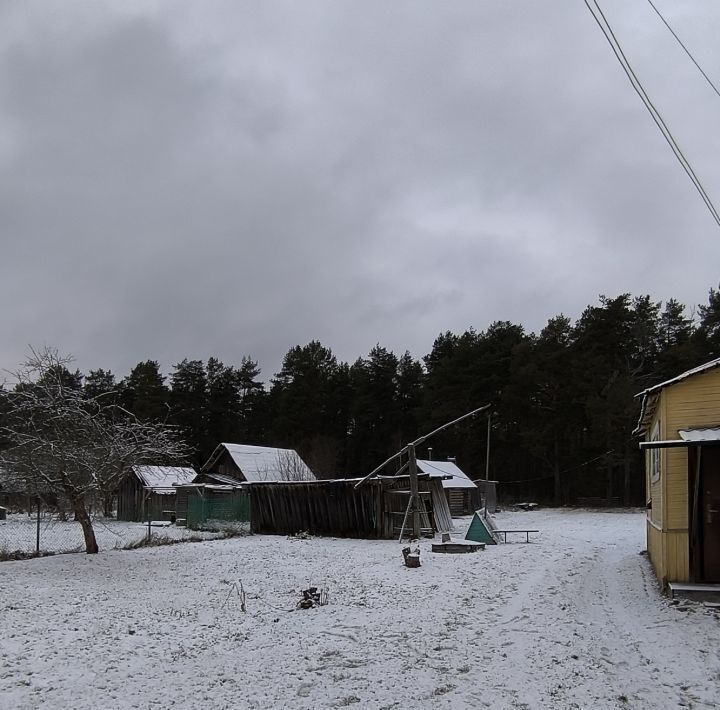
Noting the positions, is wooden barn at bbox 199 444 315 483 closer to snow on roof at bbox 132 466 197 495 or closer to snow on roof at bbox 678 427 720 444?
snow on roof at bbox 132 466 197 495

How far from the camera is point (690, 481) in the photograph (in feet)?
32.7

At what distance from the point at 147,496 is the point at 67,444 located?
20.8m

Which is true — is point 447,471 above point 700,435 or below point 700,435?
below

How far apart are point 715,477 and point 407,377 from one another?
49512mm

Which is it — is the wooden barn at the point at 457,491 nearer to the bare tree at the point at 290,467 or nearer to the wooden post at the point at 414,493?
the bare tree at the point at 290,467

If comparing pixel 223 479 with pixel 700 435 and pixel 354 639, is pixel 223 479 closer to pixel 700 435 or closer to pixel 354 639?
pixel 354 639

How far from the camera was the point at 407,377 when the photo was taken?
5941cm

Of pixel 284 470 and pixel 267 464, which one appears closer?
pixel 284 470

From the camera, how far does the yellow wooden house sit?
977 cm

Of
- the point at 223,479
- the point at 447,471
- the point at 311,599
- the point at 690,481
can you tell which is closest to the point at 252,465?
the point at 223,479

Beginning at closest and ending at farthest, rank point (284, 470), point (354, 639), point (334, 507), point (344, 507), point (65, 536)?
1. point (354, 639)
2. point (344, 507)
3. point (334, 507)
4. point (65, 536)
5. point (284, 470)

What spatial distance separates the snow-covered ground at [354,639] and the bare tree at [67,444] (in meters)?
1.85

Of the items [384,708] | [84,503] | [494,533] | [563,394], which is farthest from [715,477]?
[563,394]

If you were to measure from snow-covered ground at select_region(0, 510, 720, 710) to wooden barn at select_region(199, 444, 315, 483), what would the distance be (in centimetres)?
1900
